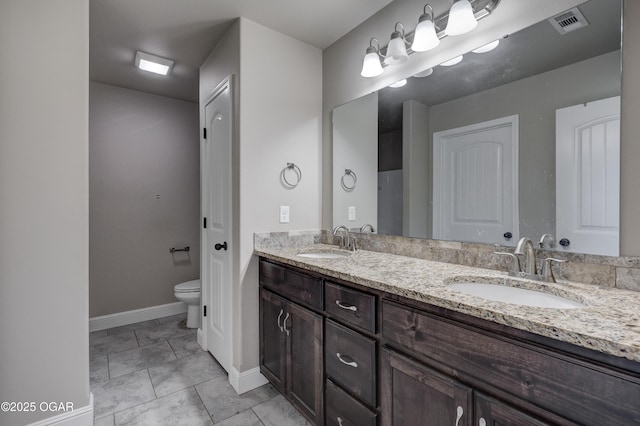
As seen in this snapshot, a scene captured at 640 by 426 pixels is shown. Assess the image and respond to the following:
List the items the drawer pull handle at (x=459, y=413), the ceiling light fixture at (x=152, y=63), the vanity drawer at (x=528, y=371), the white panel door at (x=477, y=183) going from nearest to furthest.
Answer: the vanity drawer at (x=528, y=371), the drawer pull handle at (x=459, y=413), the white panel door at (x=477, y=183), the ceiling light fixture at (x=152, y=63)

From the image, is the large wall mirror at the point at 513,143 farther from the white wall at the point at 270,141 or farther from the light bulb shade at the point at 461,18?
the white wall at the point at 270,141

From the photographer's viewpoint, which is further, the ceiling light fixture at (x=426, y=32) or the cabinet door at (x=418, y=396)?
the ceiling light fixture at (x=426, y=32)

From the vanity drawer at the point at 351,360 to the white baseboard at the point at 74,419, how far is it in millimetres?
1336

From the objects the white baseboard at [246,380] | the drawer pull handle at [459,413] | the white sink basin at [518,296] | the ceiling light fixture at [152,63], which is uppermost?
the ceiling light fixture at [152,63]

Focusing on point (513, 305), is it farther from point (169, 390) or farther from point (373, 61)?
point (169, 390)

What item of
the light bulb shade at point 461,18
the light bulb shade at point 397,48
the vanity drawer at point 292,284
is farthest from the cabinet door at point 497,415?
the light bulb shade at point 397,48

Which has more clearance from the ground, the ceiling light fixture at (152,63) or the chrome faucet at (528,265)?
the ceiling light fixture at (152,63)

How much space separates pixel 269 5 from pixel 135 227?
8.41 ft

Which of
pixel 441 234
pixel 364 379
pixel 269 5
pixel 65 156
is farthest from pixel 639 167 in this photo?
pixel 65 156

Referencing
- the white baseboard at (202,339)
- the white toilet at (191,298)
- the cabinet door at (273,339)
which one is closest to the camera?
the cabinet door at (273,339)

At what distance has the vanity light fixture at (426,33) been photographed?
1521 millimetres

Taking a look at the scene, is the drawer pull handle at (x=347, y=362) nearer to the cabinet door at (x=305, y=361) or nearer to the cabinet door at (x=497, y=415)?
the cabinet door at (x=305, y=361)

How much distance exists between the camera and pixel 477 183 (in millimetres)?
1502

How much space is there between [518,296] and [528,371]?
47 centimetres
